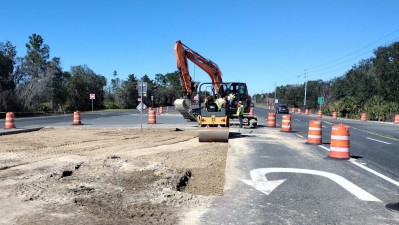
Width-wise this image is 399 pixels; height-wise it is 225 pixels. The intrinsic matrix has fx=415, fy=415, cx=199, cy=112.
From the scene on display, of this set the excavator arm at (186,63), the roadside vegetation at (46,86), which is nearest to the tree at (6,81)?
the roadside vegetation at (46,86)

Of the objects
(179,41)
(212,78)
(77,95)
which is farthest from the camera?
(77,95)

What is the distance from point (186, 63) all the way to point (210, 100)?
807 cm

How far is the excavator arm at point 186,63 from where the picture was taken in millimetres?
26328

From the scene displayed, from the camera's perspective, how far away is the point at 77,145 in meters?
15.6

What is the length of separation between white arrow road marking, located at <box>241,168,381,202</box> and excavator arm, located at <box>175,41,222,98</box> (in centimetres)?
1490

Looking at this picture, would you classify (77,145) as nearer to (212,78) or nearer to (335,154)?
(335,154)

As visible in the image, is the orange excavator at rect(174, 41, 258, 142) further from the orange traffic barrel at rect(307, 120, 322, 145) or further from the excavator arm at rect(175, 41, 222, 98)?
the orange traffic barrel at rect(307, 120, 322, 145)

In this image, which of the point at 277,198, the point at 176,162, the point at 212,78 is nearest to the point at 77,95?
the point at 212,78

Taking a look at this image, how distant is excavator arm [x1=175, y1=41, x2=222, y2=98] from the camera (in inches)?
1037

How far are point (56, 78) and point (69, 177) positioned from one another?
58975mm

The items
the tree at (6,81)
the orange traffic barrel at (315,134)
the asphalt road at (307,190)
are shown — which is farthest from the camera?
the tree at (6,81)

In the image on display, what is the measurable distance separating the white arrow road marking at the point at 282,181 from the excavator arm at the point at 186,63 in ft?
48.9

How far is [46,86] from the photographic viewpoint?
193ft

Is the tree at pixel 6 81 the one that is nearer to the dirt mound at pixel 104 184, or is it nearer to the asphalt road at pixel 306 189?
the dirt mound at pixel 104 184
